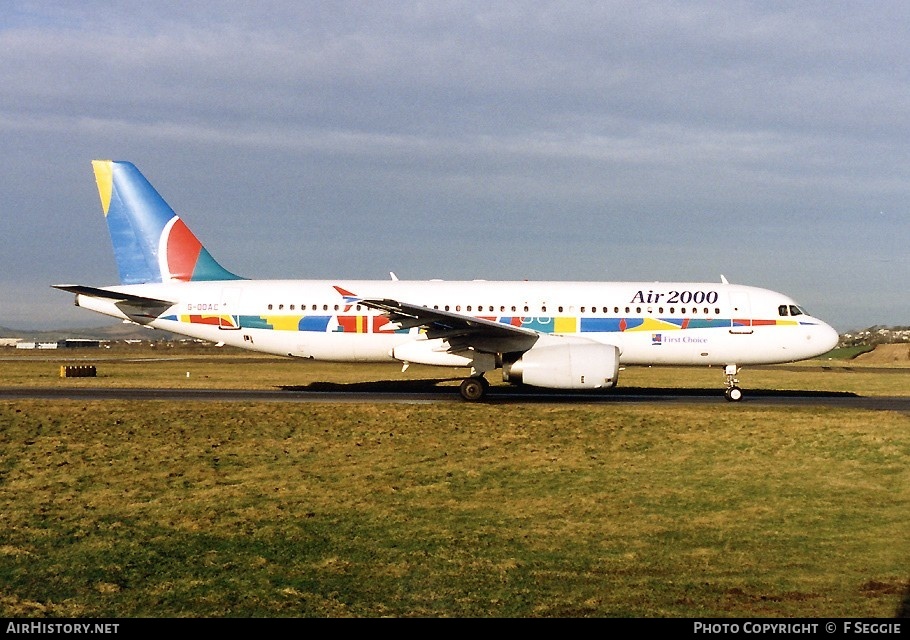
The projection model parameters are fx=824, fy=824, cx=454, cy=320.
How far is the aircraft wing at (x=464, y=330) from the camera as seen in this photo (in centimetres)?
2405

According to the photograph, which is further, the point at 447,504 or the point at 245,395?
the point at 245,395

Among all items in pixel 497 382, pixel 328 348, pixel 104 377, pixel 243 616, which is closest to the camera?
pixel 243 616

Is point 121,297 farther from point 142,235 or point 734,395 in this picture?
point 734,395

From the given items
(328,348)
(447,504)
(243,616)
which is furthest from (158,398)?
(243,616)

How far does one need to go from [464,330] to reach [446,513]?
12903 millimetres

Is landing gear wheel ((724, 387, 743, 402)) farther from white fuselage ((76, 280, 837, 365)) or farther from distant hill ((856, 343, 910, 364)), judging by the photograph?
distant hill ((856, 343, 910, 364))

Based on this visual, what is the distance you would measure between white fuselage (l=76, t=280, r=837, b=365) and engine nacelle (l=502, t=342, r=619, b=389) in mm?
2870

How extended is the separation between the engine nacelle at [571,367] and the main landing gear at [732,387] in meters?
5.02

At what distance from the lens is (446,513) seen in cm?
1207

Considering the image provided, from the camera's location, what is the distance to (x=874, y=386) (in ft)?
118

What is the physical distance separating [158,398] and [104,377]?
13.4m

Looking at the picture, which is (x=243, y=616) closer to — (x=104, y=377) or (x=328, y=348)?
(x=328, y=348)

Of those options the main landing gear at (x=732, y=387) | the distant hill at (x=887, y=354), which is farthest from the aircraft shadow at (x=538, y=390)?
the distant hill at (x=887, y=354)

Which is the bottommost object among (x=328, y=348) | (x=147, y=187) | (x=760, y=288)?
(x=328, y=348)
